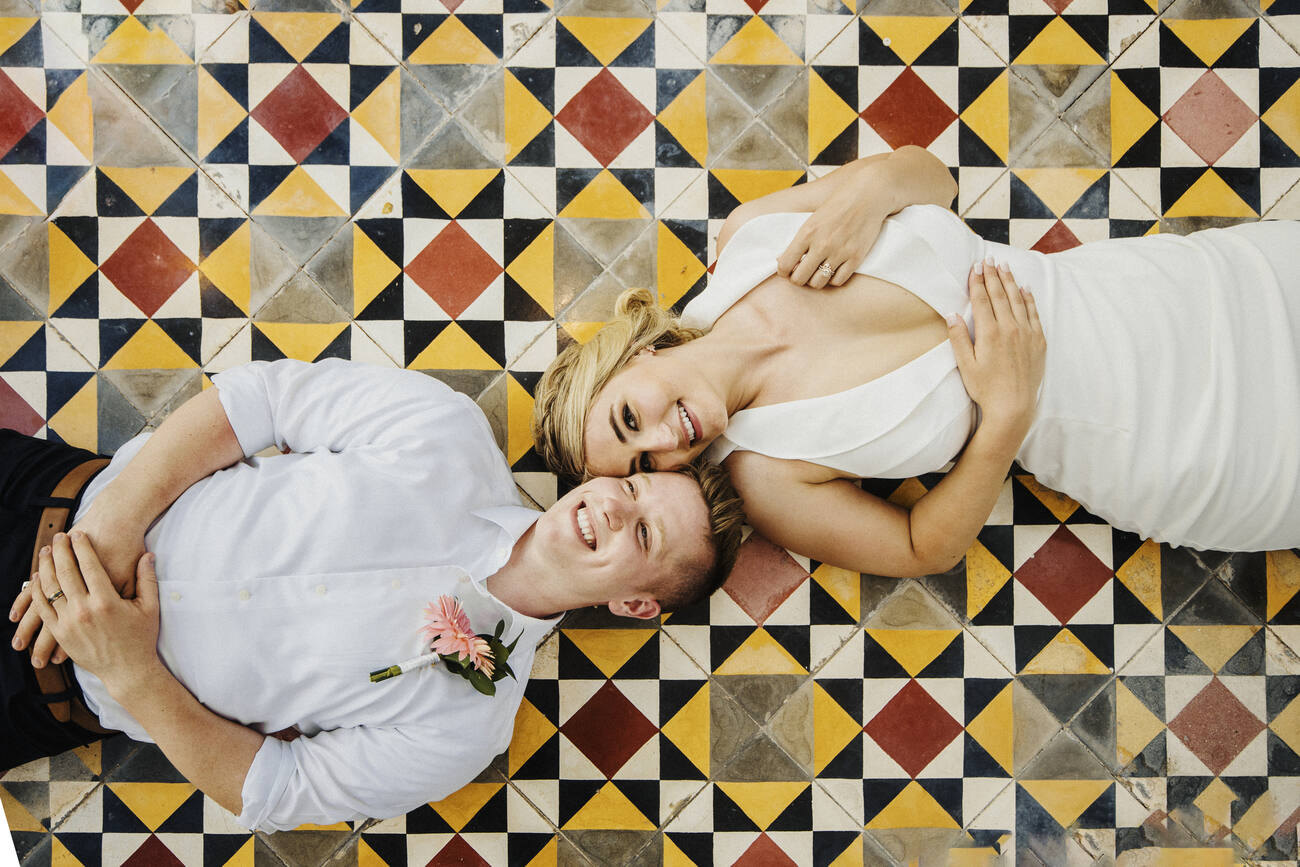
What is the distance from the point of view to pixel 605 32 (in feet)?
8.48

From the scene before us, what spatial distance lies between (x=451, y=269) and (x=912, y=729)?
2.14m

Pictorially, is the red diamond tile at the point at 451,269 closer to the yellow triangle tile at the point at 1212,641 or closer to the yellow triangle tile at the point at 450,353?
the yellow triangle tile at the point at 450,353

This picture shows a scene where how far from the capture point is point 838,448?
2.17 metres

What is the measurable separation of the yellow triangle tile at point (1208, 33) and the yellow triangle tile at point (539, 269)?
219 centimetres

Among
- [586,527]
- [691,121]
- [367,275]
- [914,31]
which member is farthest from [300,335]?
[914,31]

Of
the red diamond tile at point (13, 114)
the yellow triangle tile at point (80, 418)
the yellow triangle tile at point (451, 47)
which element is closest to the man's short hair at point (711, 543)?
the yellow triangle tile at point (451, 47)

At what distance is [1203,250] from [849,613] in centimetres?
150

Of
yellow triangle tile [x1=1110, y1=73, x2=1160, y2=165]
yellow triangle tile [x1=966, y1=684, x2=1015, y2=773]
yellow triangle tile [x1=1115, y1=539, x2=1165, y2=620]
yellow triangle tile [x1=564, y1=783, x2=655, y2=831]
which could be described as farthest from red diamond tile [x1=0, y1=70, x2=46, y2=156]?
yellow triangle tile [x1=1115, y1=539, x2=1165, y2=620]

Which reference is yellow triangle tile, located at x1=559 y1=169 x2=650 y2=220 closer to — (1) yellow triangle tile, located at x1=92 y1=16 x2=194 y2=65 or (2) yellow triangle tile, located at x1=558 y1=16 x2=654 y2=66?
(2) yellow triangle tile, located at x1=558 y1=16 x2=654 y2=66

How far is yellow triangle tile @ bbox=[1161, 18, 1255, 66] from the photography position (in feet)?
8.58

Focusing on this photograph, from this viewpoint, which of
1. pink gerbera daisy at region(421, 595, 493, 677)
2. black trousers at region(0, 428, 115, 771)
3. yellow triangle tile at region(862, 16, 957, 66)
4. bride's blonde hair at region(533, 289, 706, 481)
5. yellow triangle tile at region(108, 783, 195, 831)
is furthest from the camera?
yellow triangle tile at region(862, 16, 957, 66)

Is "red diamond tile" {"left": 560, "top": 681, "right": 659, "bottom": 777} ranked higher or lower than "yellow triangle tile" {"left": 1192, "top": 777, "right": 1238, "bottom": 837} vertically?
higher

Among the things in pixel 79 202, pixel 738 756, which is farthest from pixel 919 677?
pixel 79 202

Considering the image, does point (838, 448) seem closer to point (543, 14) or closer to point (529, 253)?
point (529, 253)
